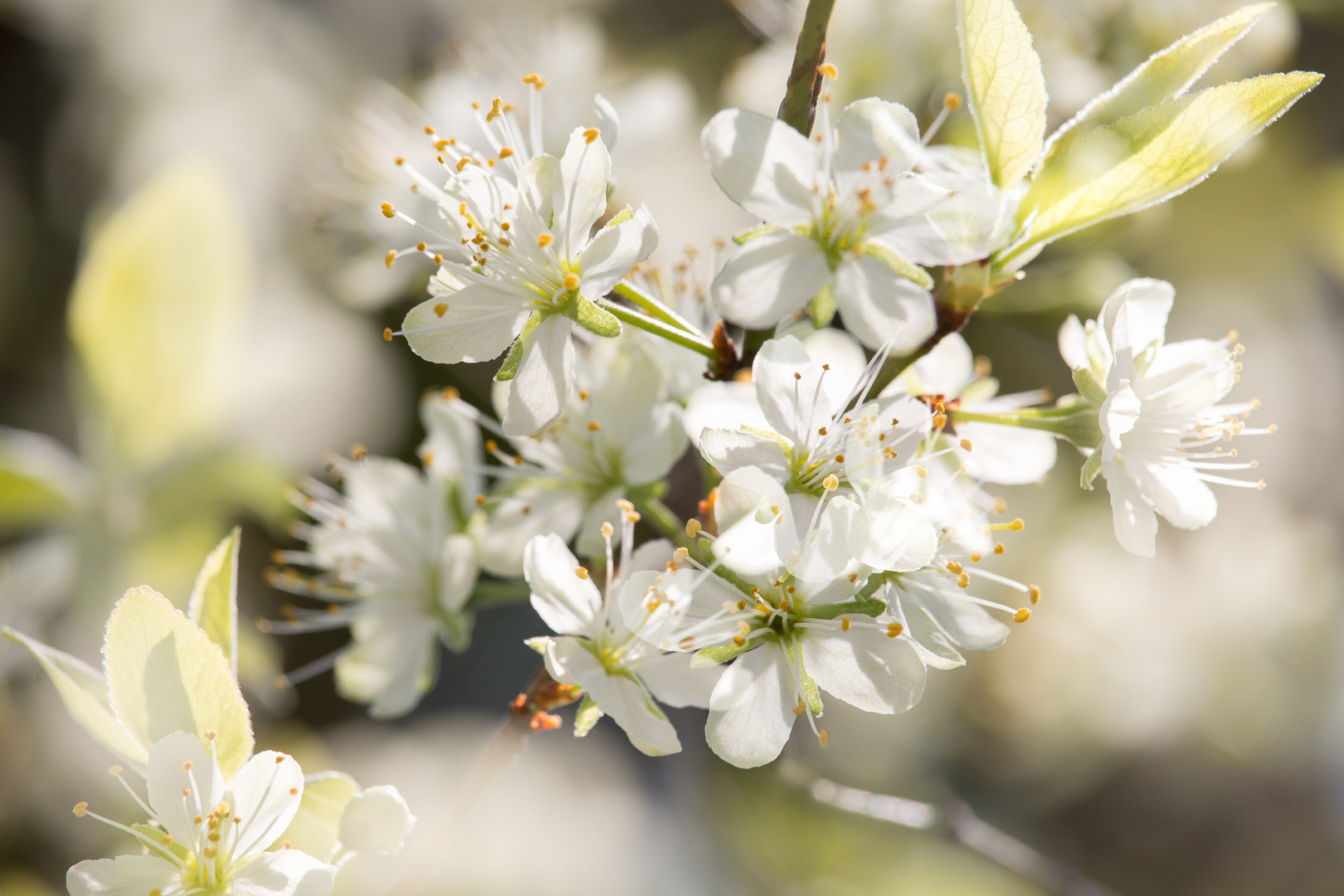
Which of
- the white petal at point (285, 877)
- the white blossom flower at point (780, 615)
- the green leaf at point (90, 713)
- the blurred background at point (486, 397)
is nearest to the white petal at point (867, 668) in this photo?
the white blossom flower at point (780, 615)

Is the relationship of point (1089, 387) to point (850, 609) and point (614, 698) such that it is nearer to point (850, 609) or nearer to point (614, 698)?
point (850, 609)

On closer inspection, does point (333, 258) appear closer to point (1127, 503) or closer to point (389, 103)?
point (389, 103)

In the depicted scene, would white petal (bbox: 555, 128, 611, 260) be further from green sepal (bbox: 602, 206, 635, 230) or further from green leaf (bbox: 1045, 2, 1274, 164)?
green leaf (bbox: 1045, 2, 1274, 164)

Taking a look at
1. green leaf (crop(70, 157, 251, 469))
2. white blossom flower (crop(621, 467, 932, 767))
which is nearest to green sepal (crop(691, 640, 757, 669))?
white blossom flower (crop(621, 467, 932, 767))

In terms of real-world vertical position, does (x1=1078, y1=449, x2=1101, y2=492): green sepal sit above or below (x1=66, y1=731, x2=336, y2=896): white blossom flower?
above

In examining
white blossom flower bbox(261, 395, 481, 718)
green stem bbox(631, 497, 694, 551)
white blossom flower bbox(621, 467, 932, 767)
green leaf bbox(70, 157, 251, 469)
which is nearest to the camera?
white blossom flower bbox(621, 467, 932, 767)

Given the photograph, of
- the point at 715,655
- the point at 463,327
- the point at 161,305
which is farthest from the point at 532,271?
the point at 161,305
